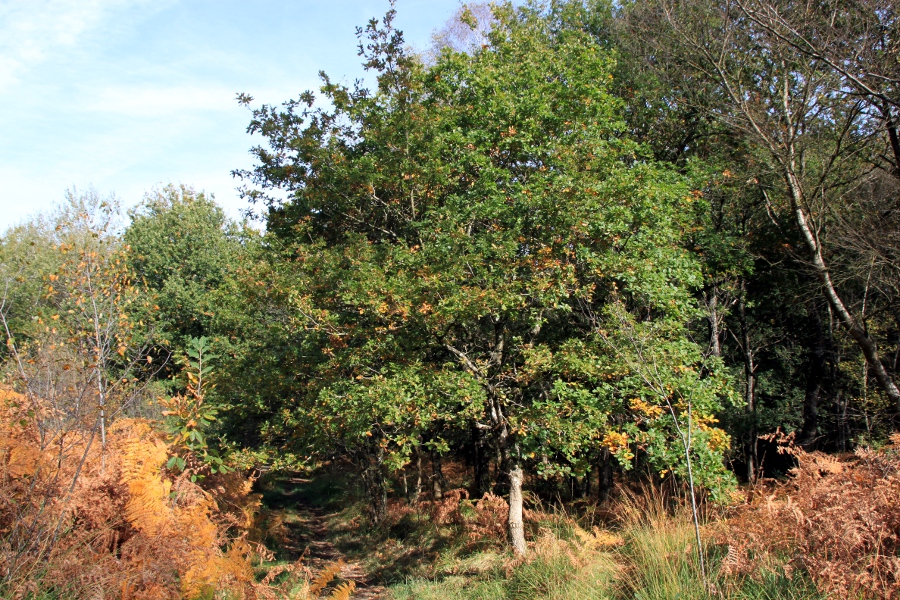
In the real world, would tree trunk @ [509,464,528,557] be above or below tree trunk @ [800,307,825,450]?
below

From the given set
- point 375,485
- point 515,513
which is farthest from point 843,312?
point 375,485

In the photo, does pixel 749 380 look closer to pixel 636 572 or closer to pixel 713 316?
pixel 713 316

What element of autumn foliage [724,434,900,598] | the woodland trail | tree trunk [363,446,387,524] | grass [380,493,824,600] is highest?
autumn foliage [724,434,900,598]

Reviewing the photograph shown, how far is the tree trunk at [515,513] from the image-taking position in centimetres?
949

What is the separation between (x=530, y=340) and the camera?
10.5 meters

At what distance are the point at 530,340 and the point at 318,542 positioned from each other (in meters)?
9.95

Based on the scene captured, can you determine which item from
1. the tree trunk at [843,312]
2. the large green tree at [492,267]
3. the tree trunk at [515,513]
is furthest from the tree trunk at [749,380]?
the tree trunk at [515,513]

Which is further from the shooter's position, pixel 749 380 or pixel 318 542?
pixel 318 542

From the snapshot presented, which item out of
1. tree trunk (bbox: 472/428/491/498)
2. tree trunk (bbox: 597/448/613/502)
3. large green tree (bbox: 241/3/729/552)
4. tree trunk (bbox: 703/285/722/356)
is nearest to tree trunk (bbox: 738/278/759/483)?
tree trunk (bbox: 703/285/722/356)

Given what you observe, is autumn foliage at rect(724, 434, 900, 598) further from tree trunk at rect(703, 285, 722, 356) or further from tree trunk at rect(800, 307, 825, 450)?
tree trunk at rect(800, 307, 825, 450)

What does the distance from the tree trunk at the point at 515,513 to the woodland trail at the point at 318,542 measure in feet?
8.63

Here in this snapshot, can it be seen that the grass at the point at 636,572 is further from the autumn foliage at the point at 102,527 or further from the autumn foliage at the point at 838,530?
the autumn foliage at the point at 102,527

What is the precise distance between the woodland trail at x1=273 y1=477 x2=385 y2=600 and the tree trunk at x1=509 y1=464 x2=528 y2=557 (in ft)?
8.63

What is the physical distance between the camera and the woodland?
209 inches
